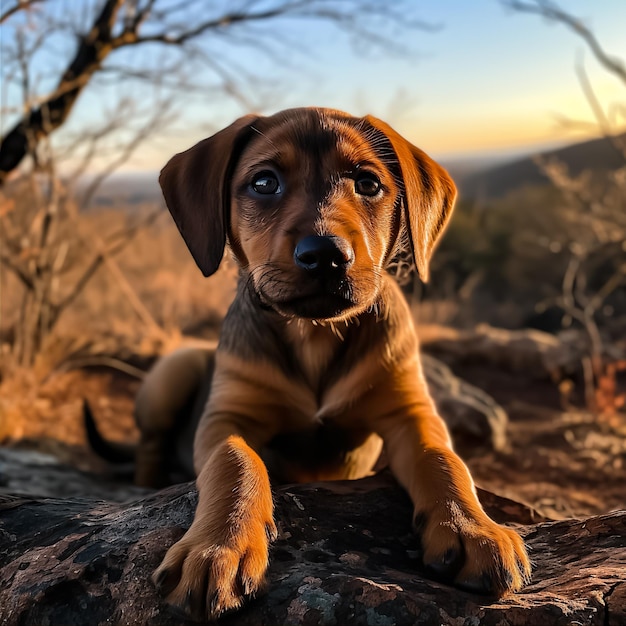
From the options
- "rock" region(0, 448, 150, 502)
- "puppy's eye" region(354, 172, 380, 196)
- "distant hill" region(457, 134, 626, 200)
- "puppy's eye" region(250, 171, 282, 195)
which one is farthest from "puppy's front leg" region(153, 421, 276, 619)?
"distant hill" region(457, 134, 626, 200)

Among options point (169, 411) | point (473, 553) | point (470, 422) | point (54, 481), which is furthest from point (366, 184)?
point (470, 422)

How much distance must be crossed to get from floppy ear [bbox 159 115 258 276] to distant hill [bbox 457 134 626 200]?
1560 centimetres

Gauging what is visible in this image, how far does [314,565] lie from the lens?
6.18ft

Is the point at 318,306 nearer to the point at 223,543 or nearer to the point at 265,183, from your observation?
the point at 265,183

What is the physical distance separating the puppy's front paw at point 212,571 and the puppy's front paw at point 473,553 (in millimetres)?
544

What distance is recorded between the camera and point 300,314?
7.14 feet

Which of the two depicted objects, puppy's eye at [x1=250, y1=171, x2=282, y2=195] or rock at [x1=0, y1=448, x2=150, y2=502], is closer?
puppy's eye at [x1=250, y1=171, x2=282, y2=195]

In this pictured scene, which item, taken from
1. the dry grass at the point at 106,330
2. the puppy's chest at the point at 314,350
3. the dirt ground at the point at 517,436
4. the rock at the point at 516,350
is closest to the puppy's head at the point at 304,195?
the puppy's chest at the point at 314,350

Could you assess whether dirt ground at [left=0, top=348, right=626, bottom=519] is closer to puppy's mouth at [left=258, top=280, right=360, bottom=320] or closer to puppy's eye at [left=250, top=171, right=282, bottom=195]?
puppy's mouth at [left=258, top=280, right=360, bottom=320]

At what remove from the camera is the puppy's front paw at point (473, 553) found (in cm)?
178

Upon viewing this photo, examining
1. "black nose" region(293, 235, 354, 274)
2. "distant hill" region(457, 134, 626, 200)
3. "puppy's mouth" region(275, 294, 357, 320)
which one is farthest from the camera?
"distant hill" region(457, 134, 626, 200)

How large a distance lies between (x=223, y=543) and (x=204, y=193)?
1.44 metres

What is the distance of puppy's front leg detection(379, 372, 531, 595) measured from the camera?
1804mm

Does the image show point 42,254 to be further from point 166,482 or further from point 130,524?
point 130,524
